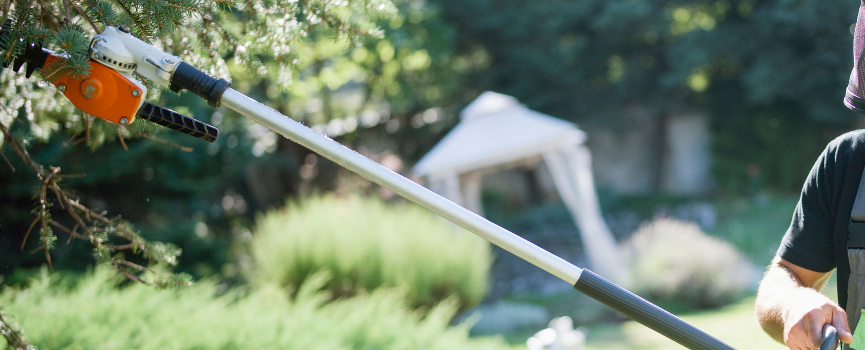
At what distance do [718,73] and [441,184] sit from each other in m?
9.73

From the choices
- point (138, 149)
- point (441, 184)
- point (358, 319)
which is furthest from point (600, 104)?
point (358, 319)

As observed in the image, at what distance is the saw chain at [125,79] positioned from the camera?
1113 mm

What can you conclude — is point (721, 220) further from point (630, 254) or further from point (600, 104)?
point (630, 254)

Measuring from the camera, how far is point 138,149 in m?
6.06

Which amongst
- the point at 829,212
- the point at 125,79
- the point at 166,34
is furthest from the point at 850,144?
the point at 166,34

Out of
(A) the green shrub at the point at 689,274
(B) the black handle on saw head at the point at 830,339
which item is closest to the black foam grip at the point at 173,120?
(B) the black handle on saw head at the point at 830,339

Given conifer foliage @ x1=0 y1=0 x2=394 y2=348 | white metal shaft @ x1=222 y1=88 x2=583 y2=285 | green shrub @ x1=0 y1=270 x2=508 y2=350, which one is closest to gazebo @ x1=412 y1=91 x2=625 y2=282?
green shrub @ x1=0 y1=270 x2=508 y2=350

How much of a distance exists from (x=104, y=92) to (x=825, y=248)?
5.10ft

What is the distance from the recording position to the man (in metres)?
1.16

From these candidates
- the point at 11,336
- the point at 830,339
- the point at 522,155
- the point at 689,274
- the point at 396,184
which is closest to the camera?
the point at 830,339

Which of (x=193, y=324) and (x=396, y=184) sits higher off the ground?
(x=396, y=184)

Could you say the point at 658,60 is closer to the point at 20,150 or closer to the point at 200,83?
the point at 20,150

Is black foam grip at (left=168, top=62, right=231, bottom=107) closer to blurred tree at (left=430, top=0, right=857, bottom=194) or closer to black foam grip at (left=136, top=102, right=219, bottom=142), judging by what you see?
black foam grip at (left=136, top=102, right=219, bottom=142)

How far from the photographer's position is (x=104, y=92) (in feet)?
3.69
